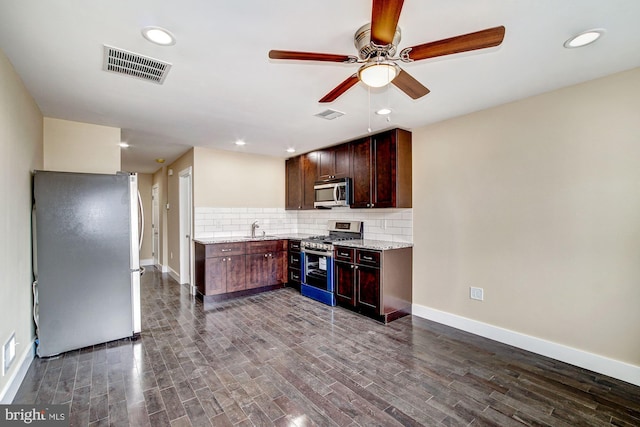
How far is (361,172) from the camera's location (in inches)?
161

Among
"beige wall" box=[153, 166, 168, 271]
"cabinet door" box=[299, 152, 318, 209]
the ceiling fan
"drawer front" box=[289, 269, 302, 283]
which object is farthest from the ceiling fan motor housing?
"beige wall" box=[153, 166, 168, 271]

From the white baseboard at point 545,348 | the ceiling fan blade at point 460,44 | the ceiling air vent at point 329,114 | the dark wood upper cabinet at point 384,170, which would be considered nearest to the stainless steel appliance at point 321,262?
the dark wood upper cabinet at point 384,170

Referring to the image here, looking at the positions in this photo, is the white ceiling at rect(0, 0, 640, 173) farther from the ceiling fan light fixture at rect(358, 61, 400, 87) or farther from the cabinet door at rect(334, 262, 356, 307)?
the cabinet door at rect(334, 262, 356, 307)

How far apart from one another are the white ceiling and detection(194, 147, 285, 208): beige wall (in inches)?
55.7

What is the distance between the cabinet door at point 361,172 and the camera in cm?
397

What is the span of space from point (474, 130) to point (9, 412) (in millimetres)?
4544

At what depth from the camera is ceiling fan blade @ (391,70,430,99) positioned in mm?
1756

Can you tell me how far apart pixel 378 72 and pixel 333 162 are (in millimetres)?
2942

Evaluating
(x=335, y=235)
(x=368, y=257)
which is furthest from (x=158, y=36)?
(x=335, y=235)

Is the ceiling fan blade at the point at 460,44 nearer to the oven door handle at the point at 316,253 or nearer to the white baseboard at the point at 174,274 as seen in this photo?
the oven door handle at the point at 316,253

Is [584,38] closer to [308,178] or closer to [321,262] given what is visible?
[321,262]

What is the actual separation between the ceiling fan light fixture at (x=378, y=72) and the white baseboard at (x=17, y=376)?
10.3ft

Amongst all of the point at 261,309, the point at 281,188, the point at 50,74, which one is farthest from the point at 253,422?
the point at 281,188

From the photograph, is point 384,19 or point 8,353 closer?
point 384,19
